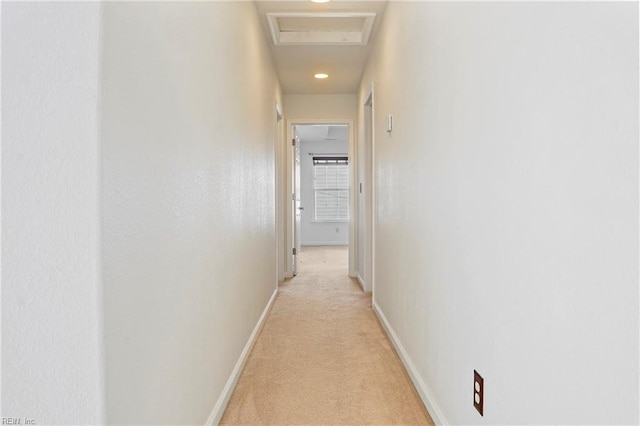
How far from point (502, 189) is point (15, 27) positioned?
3.79 ft

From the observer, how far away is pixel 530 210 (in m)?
1.00

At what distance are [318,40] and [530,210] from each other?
9.93ft

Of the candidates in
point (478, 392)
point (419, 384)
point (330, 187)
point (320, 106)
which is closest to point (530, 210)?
point (478, 392)

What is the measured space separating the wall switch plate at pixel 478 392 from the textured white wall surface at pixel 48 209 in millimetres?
1067

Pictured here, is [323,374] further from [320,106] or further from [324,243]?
[324,243]

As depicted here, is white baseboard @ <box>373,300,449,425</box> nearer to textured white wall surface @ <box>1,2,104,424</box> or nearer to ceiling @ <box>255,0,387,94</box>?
textured white wall surface @ <box>1,2,104,424</box>

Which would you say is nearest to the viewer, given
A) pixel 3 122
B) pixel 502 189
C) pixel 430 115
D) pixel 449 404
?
pixel 3 122

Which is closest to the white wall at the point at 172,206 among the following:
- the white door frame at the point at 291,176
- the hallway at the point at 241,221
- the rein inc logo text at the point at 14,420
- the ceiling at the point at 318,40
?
the hallway at the point at 241,221

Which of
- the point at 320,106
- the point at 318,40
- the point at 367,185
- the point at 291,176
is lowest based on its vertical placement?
the point at 367,185

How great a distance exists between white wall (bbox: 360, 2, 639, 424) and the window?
7519 mm

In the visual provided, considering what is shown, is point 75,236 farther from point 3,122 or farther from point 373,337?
point 373,337

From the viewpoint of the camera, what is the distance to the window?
952 cm

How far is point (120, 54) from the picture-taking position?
937mm

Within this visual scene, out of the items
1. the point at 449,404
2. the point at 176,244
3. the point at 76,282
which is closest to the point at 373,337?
the point at 449,404
